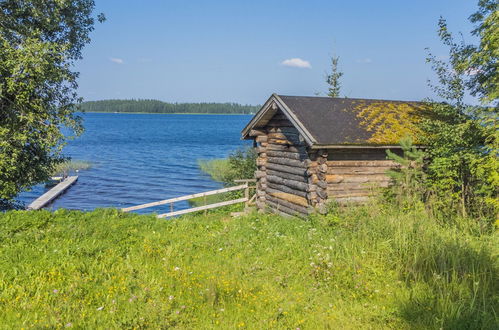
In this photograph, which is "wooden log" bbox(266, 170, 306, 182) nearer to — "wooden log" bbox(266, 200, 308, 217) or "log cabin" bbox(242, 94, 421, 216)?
"log cabin" bbox(242, 94, 421, 216)

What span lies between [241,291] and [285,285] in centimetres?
96

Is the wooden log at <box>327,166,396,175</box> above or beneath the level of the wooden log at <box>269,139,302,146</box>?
beneath

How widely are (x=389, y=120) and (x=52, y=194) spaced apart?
24169 mm

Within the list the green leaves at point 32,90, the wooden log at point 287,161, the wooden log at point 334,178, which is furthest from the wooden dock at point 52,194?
the wooden log at point 334,178

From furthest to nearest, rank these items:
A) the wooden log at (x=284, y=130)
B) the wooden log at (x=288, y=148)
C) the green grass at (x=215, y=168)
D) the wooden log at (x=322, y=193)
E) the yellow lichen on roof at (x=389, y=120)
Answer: the green grass at (x=215, y=168)
the wooden log at (x=284, y=130)
the wooden log at (x=288, y=148)
the yellow lichen on roof at (x=389, y=120)
the wooden log at (x=322, y=193)

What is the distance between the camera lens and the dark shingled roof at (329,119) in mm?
12461

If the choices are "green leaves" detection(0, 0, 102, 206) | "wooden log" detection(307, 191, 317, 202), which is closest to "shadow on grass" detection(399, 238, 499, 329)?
"wooden log" detection(307, 191, 317, 202)

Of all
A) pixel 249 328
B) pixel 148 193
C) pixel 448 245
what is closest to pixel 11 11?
pixel 249 328

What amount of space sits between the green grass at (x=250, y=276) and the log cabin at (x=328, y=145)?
8.10ft

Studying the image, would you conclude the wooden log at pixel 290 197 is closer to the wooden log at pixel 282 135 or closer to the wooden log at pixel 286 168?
the wooden log at pixel 286 168

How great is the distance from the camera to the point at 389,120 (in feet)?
46.8

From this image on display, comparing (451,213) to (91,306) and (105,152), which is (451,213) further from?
(105,152)

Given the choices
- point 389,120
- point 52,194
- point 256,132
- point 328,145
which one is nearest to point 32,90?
point 256,132

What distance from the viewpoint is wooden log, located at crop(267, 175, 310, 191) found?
45.0 feet
